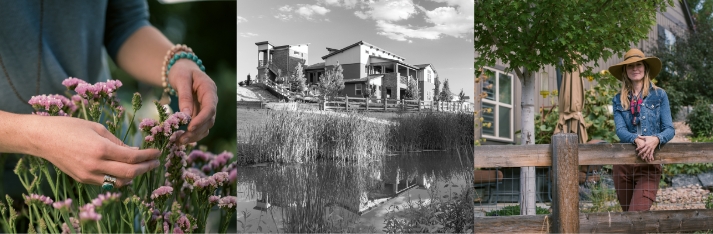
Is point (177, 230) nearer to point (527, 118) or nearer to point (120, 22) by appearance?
point (120, 22)

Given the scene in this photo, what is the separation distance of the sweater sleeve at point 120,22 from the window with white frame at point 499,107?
19.7 feet

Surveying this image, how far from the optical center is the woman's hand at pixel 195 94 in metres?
3.41

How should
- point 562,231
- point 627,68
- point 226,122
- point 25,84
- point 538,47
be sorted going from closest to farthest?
point 25,84, point 226,122, point 562,231, point 627,68, point 538,47

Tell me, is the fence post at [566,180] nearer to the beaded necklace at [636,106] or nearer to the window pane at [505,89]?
the beaded necklace at [636,106]

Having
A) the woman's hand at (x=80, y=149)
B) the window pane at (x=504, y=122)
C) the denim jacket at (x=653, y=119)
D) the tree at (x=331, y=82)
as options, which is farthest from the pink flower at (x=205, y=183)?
the window pane at (x=504, y=122)

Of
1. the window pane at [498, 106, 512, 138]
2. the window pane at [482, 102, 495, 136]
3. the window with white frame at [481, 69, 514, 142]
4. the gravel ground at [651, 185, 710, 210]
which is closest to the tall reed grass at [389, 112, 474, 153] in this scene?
the gravel ground at [651, 185, 710, 210]

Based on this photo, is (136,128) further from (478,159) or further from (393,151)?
(478,159)

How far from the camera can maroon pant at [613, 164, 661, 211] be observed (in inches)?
164

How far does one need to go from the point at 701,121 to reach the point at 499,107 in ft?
14.0

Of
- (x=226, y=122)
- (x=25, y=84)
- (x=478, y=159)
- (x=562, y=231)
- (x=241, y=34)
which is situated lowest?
(x=562, y=231)

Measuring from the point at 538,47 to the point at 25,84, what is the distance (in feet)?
13.1

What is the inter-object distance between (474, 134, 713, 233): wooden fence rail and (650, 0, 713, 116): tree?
7804 millimetres

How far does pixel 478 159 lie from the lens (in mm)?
3877

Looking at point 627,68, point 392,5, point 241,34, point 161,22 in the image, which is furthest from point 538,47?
point 161,22
